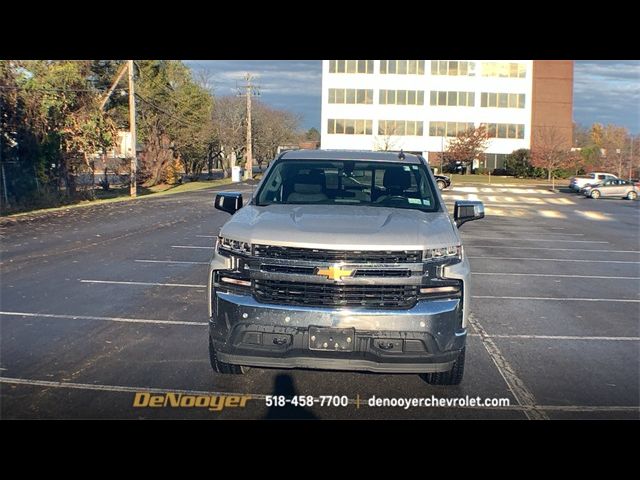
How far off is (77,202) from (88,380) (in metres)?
26.0

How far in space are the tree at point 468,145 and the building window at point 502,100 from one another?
12.8ft

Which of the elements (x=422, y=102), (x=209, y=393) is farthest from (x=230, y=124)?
(x=209, y=393)

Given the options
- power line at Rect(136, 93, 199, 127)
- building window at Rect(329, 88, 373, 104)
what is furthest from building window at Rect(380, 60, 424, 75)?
power line at Rect(136, 93, 199, 127)

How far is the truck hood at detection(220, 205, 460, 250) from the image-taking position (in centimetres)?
523

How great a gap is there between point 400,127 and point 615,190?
1222 inches

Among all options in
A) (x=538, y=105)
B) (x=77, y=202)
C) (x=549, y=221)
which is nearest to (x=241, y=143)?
(x=538, y=105)

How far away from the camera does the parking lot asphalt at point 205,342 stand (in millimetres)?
5543

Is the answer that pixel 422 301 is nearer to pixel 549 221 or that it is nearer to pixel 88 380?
pixel 88 380

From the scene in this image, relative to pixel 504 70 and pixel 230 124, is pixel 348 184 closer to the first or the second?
pixel 230 124

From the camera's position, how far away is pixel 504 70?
7331 cm

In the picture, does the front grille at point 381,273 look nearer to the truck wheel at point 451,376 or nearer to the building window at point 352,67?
the truck wheel at point 451,376

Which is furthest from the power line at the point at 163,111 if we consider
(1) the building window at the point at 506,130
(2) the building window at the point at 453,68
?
(1) the building window at the point at 506,130

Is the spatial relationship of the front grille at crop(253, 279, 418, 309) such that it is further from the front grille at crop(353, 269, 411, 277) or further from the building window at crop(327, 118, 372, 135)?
the building window at crop(327, 118, 372, 135)
